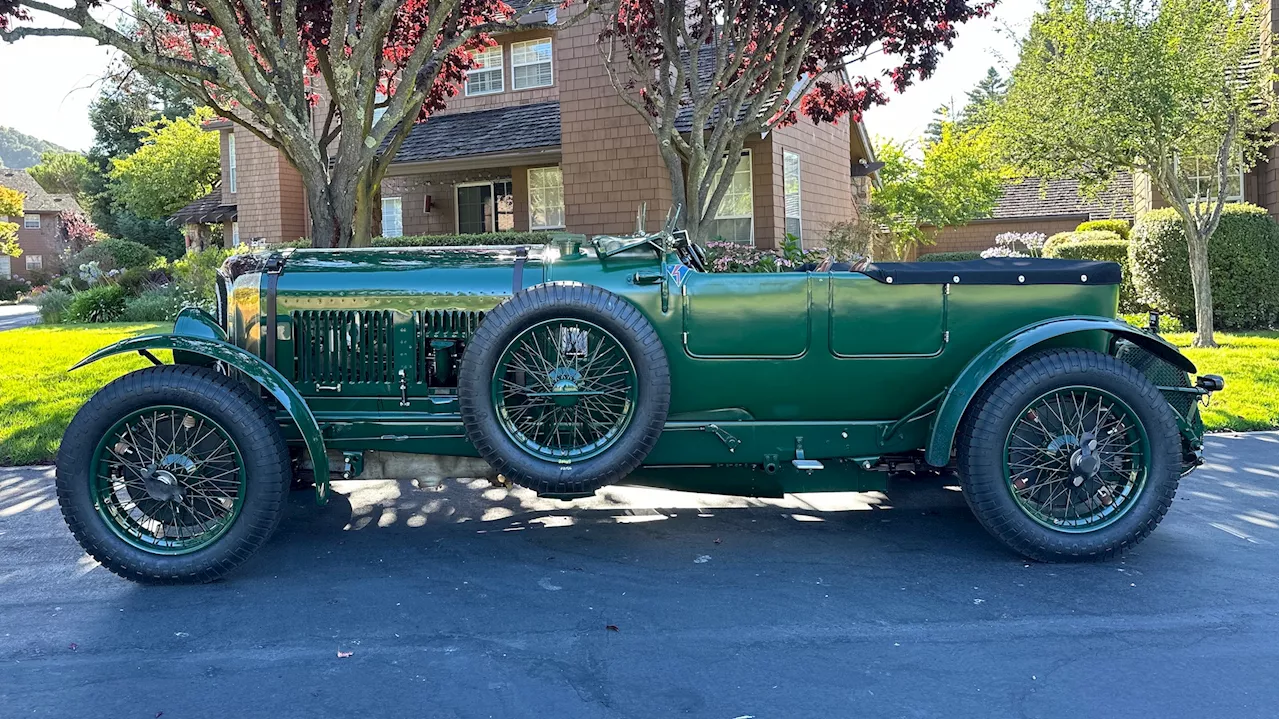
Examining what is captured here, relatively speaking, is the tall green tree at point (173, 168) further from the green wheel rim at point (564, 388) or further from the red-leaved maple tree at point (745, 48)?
the green wheel rim at point (564, 388)

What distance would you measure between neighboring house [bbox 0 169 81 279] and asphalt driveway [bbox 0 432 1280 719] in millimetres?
60433

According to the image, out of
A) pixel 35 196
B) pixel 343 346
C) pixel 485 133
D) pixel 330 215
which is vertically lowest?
pixel 343 346

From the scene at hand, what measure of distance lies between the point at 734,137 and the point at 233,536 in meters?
8.33

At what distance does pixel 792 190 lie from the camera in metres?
18.1

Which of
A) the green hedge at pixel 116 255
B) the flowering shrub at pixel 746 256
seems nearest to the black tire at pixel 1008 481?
the flowering shrub at pixel 746 256

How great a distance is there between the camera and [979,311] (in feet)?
14.7

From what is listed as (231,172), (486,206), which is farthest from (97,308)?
(486,206)

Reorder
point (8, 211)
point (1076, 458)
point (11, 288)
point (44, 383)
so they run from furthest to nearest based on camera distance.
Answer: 1. point (11, 288)
2. point (8, 211)
3. point (44, 383)
4. point (1076, 458)

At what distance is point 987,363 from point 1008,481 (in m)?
0.53

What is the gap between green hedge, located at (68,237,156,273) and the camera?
36.4 meters

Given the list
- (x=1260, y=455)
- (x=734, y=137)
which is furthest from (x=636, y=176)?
(x=1260, y=455)

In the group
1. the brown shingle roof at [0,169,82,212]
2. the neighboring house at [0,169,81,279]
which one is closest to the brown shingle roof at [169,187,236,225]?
the neighboring house at [0,169,81,279]

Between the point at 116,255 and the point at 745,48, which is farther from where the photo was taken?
the point at 116,255

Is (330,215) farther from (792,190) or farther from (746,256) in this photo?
(792,190)
